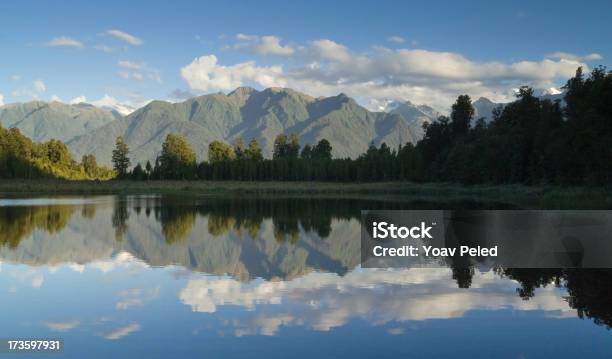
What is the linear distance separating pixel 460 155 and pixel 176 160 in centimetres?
8429

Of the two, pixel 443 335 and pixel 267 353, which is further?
pixel 443 335

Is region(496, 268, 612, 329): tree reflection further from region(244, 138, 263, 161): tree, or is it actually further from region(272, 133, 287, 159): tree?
region(272, 133, 287, 159): tree

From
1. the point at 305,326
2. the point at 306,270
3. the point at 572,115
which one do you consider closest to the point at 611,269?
the point at 306,270

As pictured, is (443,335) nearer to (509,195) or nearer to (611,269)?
(611,269)

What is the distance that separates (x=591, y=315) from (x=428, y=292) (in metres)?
4.90

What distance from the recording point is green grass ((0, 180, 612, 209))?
60.6m

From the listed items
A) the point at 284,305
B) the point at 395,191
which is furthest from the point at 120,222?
the point at 395,191

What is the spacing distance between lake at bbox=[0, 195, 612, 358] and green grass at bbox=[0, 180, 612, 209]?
36.0 metres

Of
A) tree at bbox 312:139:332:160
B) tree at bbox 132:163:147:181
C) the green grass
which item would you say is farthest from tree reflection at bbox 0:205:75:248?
tree at bbox 312:139:332:160

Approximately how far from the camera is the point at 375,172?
155125 mm

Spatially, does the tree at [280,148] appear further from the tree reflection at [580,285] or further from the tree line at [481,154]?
the tree reflection at [580,285]

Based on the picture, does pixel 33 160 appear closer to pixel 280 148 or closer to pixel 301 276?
pixel 280 148

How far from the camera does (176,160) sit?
545 feet

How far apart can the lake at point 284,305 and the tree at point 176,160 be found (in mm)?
135363
